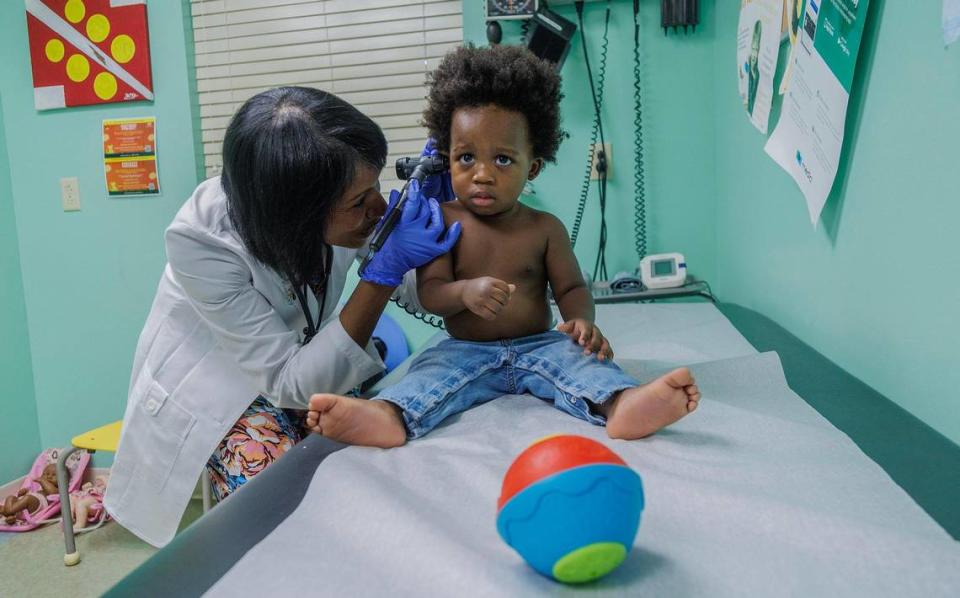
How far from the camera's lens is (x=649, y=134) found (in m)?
2.18

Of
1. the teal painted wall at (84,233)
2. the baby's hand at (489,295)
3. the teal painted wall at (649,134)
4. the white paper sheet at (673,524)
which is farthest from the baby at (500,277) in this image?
the teal painted wall at (84,233)

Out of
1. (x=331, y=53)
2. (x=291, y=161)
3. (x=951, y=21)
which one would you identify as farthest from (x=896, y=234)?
(x=331, y=53)

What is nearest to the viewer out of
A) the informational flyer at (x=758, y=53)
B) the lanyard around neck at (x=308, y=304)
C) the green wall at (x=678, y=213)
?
the green wall at (x=678, y=213)

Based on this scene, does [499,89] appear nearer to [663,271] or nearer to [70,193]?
[663,271]

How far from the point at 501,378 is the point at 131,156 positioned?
2104 mm

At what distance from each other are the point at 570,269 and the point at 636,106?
3.75 ft

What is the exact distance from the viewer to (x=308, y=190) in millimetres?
1067

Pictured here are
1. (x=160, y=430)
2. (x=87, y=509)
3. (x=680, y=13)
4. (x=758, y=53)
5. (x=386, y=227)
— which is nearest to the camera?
(x=386, y=227)

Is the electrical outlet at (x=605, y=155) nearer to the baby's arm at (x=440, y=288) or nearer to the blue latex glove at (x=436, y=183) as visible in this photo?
the blue latex glove at (x=436, y=183)

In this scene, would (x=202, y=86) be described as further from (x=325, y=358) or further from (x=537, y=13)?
(x=325, y=358)

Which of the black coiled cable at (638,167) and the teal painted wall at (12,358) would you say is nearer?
the black coiled cable at (638,167)

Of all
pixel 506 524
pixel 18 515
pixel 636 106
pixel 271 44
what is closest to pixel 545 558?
pixel 506 524

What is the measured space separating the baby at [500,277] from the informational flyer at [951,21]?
0.58 m

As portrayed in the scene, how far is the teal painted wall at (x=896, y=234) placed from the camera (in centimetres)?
80
